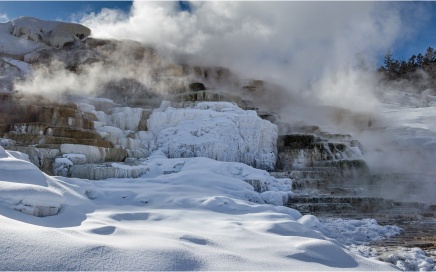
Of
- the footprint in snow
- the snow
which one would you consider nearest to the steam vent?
the footprint in snow

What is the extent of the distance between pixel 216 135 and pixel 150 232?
25.1 feet

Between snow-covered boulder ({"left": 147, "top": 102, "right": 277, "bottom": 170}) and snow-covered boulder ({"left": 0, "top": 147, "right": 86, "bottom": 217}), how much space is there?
6049 mm

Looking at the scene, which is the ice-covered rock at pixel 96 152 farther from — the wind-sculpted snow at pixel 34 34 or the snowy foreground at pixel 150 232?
the wind-sculpted snow at pixel 34 34

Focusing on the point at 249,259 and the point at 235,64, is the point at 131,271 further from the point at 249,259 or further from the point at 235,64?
the point at 235,64

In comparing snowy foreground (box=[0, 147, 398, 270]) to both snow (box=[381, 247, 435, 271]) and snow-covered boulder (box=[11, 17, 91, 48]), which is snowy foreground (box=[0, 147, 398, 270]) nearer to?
snow (box=[381, 247, 435, 271])

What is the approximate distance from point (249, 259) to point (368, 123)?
52.6 feet

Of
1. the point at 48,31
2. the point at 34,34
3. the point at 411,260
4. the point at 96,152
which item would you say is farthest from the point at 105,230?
the point at 48,31

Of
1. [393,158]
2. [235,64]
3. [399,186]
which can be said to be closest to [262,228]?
[399,186]

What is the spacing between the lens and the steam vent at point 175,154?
4328 millimetres

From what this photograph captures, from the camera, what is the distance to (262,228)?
367cm

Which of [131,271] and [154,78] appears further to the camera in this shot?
[154,78]

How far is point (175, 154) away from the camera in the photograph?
400 inches

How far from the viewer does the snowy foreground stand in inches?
81.4

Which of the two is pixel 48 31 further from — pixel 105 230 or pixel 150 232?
pixel 150 232
